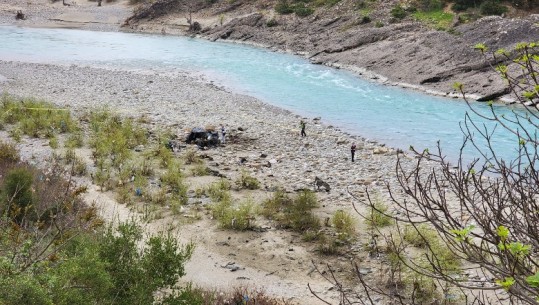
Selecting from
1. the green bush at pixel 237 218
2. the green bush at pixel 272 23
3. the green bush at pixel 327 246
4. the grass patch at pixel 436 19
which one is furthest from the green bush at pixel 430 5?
the green bush at pixel 327 246

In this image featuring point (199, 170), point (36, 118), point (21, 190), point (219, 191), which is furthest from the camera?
point (36, 118)

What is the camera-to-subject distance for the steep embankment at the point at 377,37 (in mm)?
31734

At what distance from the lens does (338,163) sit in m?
17.5

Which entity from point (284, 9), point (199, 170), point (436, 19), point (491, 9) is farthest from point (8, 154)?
point (284, 9)

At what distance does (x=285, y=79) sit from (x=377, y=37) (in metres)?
10.4

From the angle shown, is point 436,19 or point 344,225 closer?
point 344,225

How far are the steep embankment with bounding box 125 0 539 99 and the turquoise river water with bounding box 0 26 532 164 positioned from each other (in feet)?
5.81

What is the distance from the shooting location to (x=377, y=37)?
40.1 metres

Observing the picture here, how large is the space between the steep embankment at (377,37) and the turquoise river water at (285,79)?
5.81 ft

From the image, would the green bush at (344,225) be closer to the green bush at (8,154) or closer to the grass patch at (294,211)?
the grass patch at (294,211)

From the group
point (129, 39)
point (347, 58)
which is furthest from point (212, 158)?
point (129, 39)

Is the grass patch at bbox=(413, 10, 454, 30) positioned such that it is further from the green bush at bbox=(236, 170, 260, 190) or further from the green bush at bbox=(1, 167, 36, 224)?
the green bush at bbox=(1, 167, 36, 224)

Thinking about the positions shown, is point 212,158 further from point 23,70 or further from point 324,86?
point 23,70

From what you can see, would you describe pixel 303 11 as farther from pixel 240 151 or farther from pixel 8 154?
pixel 8 154
